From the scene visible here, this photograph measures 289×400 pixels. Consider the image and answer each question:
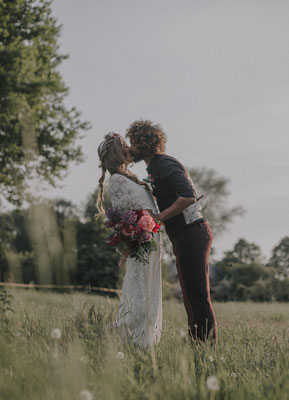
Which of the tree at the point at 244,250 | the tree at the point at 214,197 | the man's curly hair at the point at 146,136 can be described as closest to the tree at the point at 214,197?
the tree at the point at 214,197

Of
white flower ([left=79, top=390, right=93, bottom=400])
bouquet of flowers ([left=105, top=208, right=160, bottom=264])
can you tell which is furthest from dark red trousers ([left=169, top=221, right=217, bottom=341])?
white flower ([left=79, top=390, right=93, bottom=400])

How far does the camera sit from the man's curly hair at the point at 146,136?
16.3 feet

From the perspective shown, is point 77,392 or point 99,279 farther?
point 99,279

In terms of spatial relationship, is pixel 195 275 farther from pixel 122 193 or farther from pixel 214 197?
pixel 214 197

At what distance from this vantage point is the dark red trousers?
4.81 meters

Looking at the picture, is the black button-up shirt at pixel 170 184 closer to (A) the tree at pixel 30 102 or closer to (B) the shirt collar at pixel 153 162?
(B) the shirt collar at pixel 153 162

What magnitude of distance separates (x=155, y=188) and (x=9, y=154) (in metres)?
12.6

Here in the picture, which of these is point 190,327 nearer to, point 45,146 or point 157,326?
point 157,326

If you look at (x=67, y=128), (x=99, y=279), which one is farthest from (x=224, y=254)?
(x=67, y=128)

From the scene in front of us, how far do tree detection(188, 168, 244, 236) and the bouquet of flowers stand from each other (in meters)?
30.8

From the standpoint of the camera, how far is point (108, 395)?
231 cm

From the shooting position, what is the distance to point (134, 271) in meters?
4.73

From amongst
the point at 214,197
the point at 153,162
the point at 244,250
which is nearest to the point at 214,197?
the point at 214,197

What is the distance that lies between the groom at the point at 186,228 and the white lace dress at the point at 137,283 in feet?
0.79
